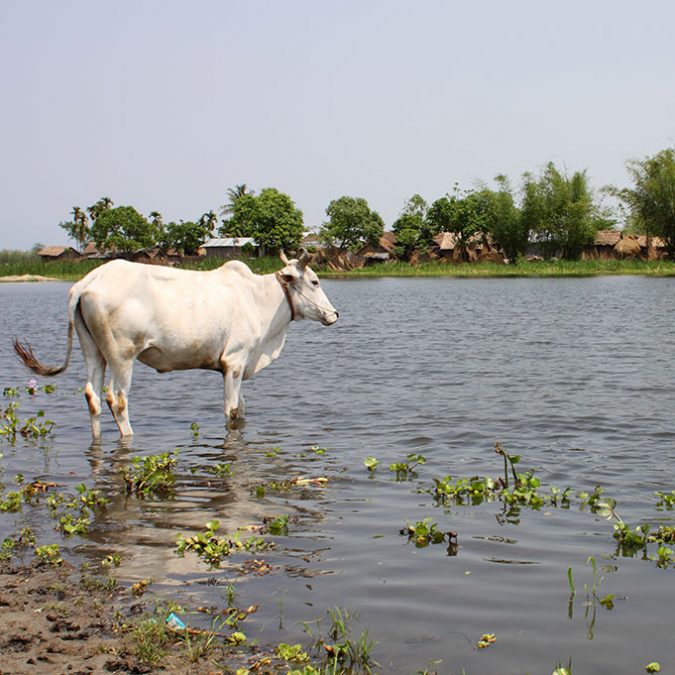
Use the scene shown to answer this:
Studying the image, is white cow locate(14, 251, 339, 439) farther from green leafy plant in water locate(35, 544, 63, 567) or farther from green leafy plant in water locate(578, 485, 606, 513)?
green leafy plant in water locate(578, 485, 606, 513)

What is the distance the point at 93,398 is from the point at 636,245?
97582 mm

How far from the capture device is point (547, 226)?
9431 cm

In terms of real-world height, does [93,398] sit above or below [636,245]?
below

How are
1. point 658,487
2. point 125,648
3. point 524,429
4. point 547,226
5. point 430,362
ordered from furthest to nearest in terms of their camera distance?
point 547,226 → point 430,362 → point 524,429 → point 658,487 → point 125,648

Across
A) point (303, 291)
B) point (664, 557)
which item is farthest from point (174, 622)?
point (303, 291)

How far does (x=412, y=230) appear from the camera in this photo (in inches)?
4407

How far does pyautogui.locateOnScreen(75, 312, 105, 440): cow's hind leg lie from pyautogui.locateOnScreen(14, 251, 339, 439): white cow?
0.01 m

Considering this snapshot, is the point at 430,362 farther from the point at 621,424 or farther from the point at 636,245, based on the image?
the point at 636,245

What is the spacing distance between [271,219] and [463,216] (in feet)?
71.7

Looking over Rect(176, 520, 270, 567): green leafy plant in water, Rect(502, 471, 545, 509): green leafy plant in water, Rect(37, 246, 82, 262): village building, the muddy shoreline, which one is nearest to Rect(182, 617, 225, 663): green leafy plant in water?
the muddy shoreline

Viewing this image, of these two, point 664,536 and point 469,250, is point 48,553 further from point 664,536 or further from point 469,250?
point 469,250

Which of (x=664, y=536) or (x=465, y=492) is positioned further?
(x=465, y=492)

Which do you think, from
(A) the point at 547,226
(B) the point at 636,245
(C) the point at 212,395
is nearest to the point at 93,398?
(C) the point at 212,395

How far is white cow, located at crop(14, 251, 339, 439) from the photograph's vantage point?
31.6 ft
